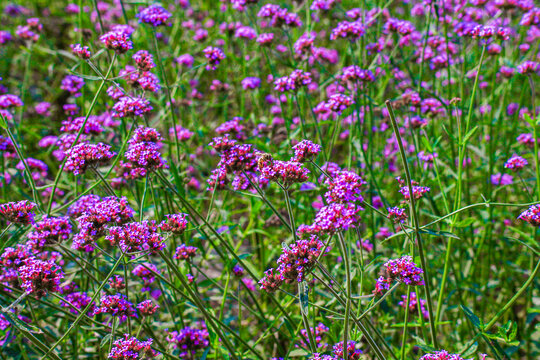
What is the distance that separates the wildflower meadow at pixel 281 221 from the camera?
1913mm

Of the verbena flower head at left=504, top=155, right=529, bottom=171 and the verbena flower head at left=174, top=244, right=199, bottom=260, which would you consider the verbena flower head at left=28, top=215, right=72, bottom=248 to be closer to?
the verbena flower head at left=174, top=244, right=199, bottom=260

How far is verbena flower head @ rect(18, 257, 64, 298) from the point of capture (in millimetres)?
1872

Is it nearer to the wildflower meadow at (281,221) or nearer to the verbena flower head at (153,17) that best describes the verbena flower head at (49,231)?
the wildflower meadow at (281,221)

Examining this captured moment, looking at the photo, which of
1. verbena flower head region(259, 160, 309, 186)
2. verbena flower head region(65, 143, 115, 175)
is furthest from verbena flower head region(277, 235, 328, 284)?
verbena flower head region(65, 143, 115, 175)

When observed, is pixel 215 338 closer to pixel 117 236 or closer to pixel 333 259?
pixel 117 236

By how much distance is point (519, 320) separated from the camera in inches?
132

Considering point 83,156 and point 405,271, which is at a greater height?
point 83,156

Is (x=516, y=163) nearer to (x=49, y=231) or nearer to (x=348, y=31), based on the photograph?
(x=348, y=31)

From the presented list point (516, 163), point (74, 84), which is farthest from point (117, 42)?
point (516, 163)

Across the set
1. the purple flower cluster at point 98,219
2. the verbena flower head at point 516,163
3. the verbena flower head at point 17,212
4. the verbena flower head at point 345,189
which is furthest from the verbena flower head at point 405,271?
the verbena flower head at point 17,212

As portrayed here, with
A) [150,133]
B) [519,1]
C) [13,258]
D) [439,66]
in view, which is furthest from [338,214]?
[519,1]

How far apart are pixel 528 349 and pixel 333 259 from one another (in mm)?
1336

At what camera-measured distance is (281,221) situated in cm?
243

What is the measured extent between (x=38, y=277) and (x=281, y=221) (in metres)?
1.12
